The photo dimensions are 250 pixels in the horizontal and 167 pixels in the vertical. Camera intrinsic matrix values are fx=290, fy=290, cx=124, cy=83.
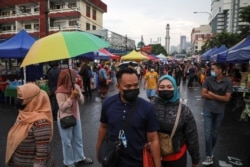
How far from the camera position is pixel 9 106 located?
1179cm

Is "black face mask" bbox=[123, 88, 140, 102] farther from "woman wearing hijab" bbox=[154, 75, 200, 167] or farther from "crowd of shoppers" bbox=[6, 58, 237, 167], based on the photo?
"woman wearing hijab" bbox=[154, 75, 200, 167]

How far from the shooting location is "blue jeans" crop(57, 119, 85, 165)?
185 inches

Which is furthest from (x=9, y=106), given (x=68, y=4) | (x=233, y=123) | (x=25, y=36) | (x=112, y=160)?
(x=68, y=4)

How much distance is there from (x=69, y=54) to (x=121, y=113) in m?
1.31

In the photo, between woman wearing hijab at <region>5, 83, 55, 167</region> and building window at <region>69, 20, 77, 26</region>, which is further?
building window at <region>69, 20, 77, 26</region>

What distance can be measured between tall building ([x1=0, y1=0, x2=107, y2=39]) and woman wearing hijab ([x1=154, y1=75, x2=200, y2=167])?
1632 inches

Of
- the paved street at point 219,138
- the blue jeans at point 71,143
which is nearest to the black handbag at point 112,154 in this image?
the blue jeans at point 71,143

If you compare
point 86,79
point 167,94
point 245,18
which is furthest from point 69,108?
point 245,18

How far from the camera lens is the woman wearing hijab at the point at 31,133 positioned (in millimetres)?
2742

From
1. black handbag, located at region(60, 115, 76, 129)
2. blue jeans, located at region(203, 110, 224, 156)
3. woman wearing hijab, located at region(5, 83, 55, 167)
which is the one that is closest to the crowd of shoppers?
woman wearing hijab, located at region(5, 83, 55, 167)

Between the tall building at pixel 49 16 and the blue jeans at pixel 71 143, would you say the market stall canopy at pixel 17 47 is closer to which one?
the blue jeans at pixel 71 143

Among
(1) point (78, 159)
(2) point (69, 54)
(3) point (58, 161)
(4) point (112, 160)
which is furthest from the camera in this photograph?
(3) point (58, 161)

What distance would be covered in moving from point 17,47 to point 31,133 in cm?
978

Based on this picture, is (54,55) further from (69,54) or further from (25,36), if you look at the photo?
(25,36)
